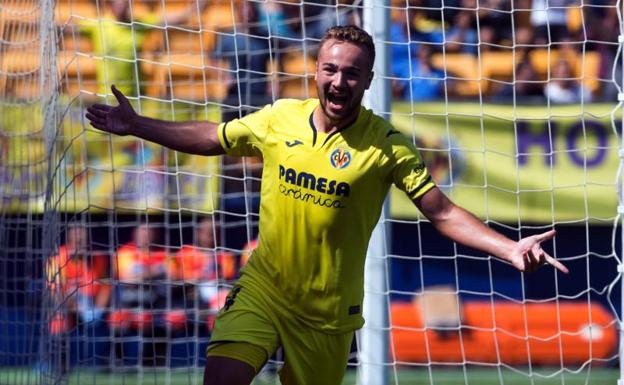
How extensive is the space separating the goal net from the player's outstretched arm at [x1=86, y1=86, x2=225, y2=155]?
2.11m

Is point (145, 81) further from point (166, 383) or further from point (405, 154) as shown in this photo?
point (405, 154)

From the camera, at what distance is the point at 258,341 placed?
4.61 metres

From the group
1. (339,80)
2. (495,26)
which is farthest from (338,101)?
(495,26)

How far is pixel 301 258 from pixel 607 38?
443 cm

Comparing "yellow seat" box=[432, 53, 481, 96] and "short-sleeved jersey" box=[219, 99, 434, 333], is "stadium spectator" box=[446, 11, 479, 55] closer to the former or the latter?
"yellow seat" box=[432, 53, 481, 96]

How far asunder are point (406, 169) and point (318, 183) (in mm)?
354

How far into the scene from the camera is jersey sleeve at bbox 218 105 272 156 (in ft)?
15.8

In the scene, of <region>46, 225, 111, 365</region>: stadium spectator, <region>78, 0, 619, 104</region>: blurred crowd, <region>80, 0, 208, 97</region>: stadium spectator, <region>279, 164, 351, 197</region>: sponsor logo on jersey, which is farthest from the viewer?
Result: <region>78, 0, 619, 104</region>: blurred crowd

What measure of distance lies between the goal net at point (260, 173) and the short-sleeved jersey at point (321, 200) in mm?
2040

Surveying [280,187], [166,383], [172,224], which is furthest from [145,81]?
[280,187]

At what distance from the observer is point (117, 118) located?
4773 millimetres

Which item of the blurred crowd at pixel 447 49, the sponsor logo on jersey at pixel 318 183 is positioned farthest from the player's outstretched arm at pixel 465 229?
the blurred crowd at pixel 447 49

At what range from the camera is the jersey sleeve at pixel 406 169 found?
469 centimetres

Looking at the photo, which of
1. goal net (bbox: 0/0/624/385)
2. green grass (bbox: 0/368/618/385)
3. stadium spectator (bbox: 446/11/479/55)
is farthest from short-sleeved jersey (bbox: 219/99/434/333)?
green grass (bbox: 0/368/618/385)
